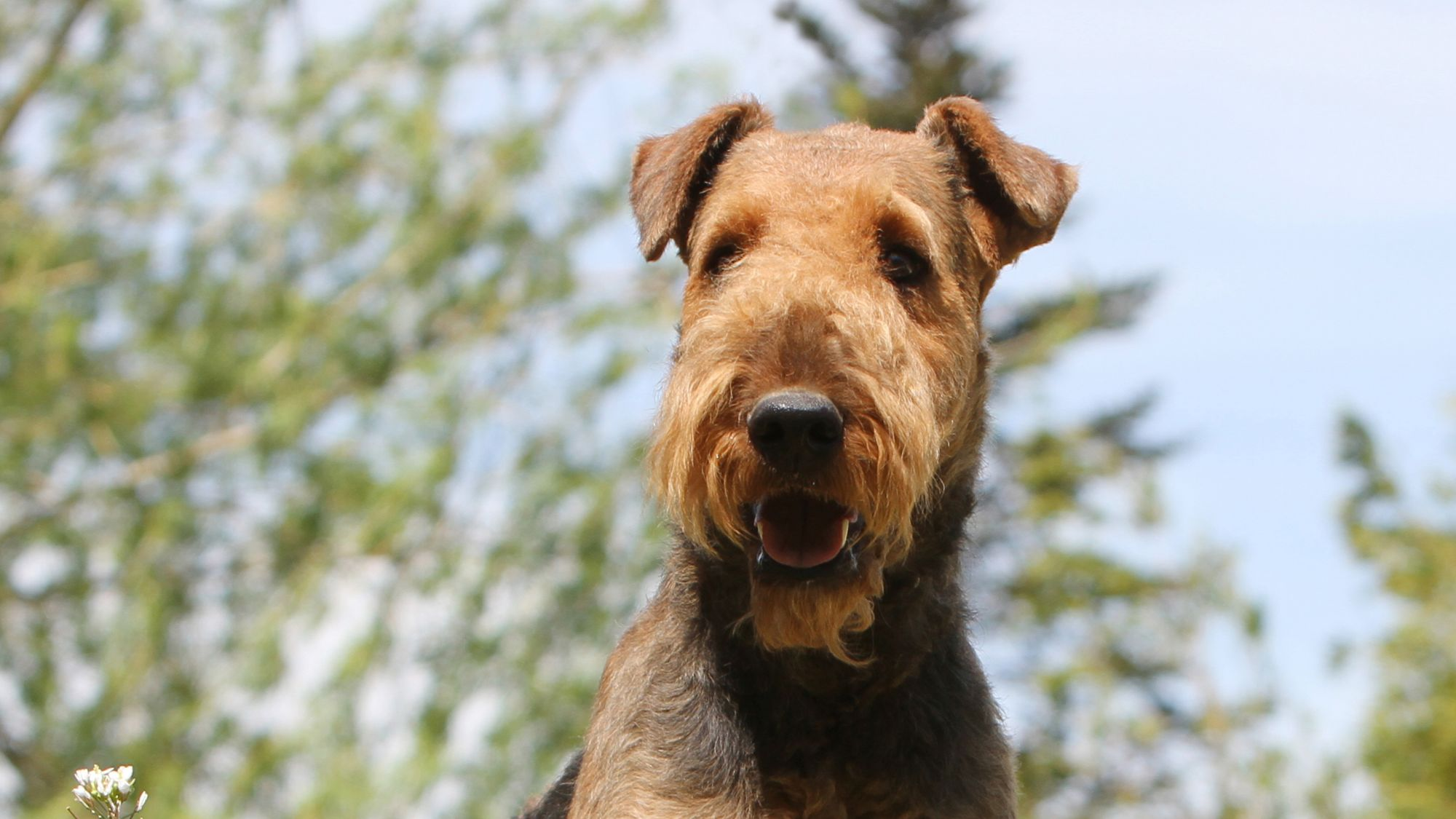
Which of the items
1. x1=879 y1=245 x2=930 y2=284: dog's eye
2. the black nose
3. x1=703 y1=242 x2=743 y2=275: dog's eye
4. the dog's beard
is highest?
x1=703 y1=242 x2=743 y2=275: dog's eye

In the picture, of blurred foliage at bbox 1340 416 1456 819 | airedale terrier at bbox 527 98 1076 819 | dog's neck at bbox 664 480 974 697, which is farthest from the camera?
blurred foliage at bbox 1340 416 1456 819

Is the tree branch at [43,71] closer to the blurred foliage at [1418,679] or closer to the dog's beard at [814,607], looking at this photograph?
the dog's beard at [814,607]

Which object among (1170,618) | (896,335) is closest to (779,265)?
(896,335)

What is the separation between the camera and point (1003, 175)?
396 centimetres

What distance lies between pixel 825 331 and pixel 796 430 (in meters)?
0.34

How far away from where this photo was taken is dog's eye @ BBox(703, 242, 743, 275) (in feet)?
12.5

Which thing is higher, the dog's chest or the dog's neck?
the dog's neck

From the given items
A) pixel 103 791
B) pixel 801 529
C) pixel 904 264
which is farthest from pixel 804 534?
pixel 103 791

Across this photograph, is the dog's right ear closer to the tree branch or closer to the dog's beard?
the dog's beard

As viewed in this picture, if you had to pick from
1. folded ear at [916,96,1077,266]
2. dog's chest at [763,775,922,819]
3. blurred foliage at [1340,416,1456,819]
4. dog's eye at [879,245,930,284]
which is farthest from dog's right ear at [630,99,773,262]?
A: blurred foliage at [1340,416,1456,819]

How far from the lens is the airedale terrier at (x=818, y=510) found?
315 cm

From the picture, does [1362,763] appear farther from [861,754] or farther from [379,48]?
[861,754]

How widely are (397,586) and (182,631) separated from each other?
5.73ft

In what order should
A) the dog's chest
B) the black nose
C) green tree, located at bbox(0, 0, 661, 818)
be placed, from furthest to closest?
green tree, located at bbox(0, 0, 661, 818) → the dog's chest → the black nose
